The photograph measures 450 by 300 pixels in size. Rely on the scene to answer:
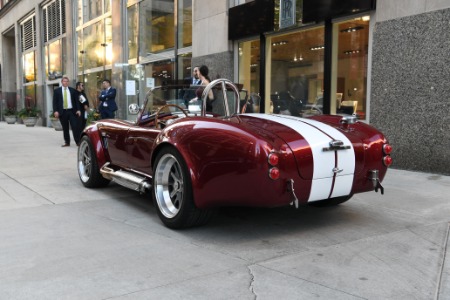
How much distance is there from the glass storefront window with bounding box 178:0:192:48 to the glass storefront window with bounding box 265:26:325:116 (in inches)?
142

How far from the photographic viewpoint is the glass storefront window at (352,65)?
Answer: 8.03 metres

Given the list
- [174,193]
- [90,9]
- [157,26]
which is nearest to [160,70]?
[157,26]

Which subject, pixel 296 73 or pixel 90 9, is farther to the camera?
pixel 90 9

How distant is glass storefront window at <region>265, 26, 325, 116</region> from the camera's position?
360 inches

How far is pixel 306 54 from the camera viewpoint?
9.41 metres

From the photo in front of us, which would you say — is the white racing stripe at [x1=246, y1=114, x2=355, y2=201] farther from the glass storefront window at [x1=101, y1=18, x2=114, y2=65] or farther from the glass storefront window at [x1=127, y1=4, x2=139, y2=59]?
the glass storefront window at [x1=101, y1=18, x2=114, y2=65]

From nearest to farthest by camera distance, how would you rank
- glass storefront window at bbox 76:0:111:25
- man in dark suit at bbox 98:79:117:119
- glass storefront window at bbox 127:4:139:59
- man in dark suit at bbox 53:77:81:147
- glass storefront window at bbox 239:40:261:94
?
glass storefront window at bbox 239:40:261:94, man in dark suit at bbox 98:79:117:119, man in dark suit at bbox 53:77:81:147, glass storefront window at bbox 127:4:139:59, glass storefront window at bbox 76:0:111:25

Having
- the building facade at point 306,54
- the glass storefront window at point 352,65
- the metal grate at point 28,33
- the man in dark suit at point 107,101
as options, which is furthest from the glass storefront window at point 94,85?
the glass storefront window at point 352,65

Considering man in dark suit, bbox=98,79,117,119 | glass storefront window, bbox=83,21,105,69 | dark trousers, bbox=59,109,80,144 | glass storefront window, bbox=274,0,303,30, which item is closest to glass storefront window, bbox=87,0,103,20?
glass storefront window, bbox=83,21,105,69

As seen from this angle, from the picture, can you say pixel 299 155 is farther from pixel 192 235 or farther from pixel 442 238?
pixel 442 238

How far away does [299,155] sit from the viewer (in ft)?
11.4

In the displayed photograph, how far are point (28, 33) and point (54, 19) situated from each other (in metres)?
5.82

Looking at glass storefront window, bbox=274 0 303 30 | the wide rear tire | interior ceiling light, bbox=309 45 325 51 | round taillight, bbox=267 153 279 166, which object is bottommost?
the wide rear tire

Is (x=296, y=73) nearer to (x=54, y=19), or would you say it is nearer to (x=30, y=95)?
(x=54, y=19)
